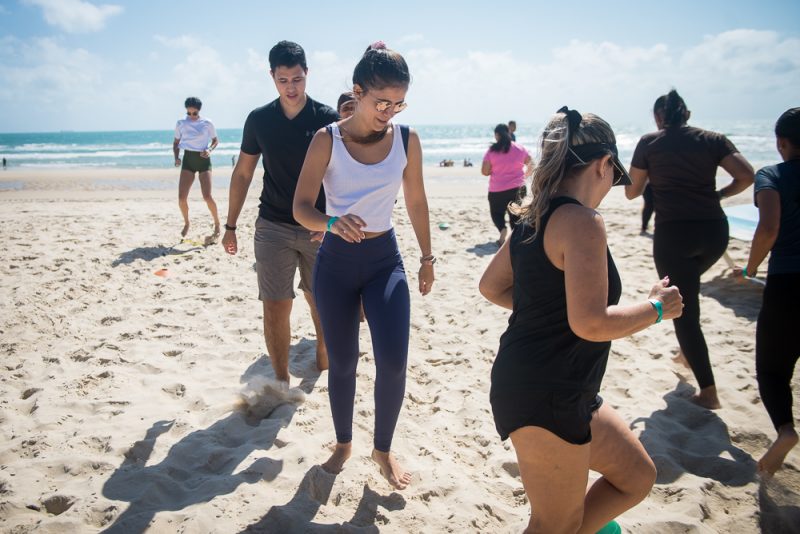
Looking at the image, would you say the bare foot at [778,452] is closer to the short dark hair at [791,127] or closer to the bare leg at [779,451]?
the bare leg at [779,451]

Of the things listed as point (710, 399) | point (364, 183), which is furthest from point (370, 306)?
point (710, 399)

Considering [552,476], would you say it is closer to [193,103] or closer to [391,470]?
[391,470]

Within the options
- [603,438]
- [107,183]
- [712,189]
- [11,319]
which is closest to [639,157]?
[712,189]

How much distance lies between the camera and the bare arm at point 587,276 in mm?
1669

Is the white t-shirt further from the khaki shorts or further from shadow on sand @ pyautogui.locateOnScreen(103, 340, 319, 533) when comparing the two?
shadow on sand @ pyautogui.locateOnScreen(103, 340, 319, 533)

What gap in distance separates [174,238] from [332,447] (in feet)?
20.5

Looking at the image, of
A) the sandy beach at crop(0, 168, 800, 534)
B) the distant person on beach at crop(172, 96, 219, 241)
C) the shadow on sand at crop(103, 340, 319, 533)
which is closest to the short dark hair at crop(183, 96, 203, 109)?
the distant person on beach at crop(172, 96, 219, 241)

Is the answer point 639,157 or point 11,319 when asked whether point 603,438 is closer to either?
point 639,157

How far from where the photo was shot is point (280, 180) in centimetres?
361

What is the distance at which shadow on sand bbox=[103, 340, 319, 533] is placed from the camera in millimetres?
2629

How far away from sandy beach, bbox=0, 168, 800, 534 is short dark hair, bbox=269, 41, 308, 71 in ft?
7.22

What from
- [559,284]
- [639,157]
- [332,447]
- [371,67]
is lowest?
[332,447]

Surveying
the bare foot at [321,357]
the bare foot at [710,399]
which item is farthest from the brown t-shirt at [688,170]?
the bare foot at [321,357]

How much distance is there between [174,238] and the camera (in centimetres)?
839
